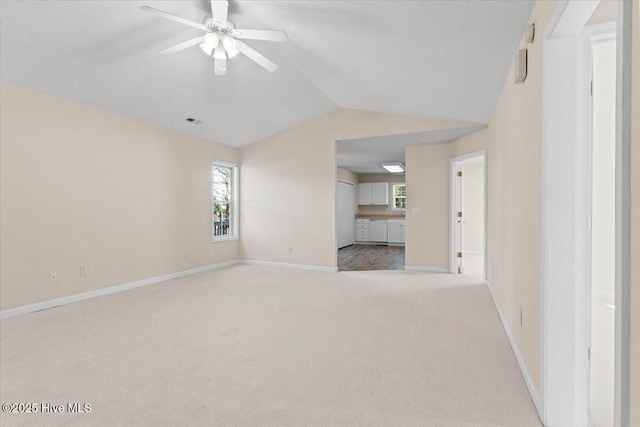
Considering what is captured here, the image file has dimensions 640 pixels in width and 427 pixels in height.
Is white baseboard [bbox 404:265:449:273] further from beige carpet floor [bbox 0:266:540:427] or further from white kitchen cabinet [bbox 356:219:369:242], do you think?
white kitchen cabinet [bbox 356:219:369:242]

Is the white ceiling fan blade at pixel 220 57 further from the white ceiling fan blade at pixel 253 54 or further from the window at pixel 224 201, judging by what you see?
the window at pixel 224 201

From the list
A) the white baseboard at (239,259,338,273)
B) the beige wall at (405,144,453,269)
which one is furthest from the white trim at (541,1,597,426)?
the white baseboard at (239,259,338,273)

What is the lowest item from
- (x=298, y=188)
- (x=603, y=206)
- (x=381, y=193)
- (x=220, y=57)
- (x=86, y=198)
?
(x=603, y=206)

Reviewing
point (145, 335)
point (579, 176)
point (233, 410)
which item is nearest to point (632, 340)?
point (579, 176)

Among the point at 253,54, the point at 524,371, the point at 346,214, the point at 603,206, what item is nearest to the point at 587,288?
the point at 524,371

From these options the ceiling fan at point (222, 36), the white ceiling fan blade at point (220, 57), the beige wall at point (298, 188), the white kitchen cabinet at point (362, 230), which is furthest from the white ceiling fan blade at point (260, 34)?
the white kitchen cabinet at point (362, 230)

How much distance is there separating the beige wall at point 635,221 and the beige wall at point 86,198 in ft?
15.5

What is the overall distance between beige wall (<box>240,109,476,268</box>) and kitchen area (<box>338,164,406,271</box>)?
3052mm

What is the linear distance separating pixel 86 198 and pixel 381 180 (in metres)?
8.17

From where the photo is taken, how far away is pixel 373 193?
10336mm

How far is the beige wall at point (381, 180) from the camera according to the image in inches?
408

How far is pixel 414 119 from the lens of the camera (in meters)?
5.02

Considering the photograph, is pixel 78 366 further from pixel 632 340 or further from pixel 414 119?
pixel 414 119

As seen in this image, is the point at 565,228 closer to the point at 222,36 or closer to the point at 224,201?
the point at 222,36
